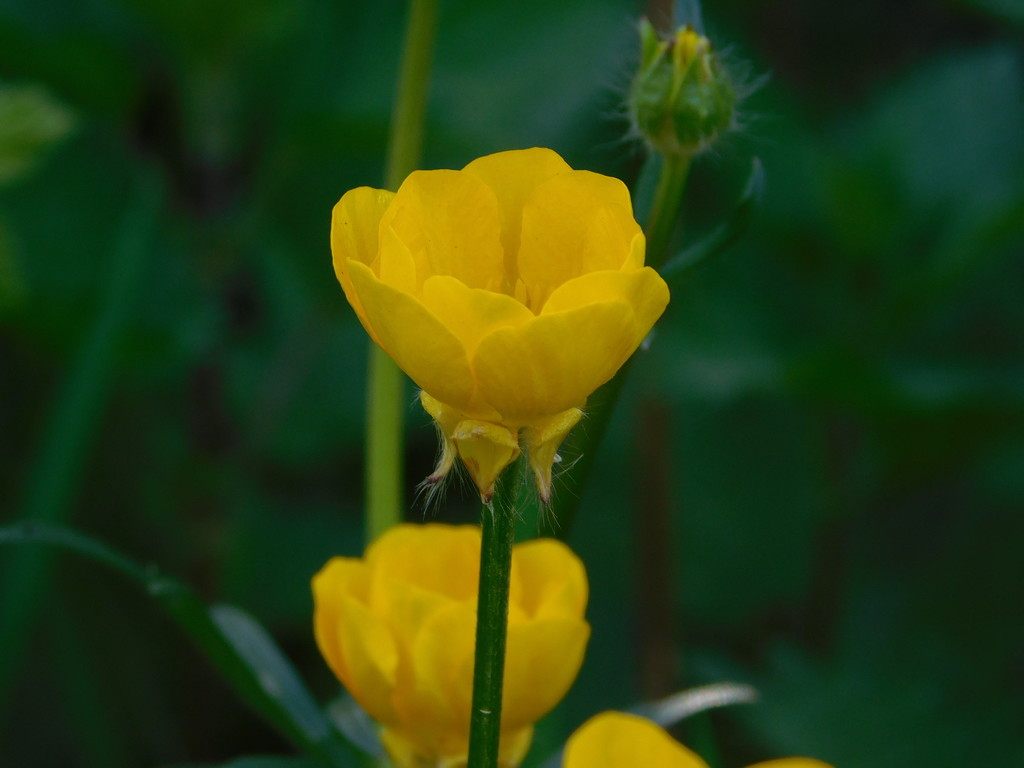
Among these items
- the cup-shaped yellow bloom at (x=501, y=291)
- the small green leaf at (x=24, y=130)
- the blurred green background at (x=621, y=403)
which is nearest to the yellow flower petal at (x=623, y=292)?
the cup-shaped yellow bloom at (x=501, y=291)

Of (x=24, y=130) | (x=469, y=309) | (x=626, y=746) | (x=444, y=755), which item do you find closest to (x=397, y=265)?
(x=469, y=309)

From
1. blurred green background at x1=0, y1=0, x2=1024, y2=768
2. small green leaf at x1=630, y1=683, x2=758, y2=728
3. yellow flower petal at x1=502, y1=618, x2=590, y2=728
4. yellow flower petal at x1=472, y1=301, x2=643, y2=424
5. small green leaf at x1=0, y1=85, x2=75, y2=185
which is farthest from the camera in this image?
blurred green background at x1=0, y1=0, x2=1024, y2=768

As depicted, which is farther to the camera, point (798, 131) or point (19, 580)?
point (798, 131)

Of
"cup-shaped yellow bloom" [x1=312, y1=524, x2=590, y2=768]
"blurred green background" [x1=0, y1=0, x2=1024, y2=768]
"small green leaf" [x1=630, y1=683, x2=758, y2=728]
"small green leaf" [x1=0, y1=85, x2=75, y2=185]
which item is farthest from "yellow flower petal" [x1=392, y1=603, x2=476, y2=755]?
"blurred green background" [x1=0, y1=0, x2=1024, y2=768]

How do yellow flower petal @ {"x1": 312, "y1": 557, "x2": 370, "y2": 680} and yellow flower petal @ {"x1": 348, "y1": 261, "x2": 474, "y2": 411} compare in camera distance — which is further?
yellow flower petal @ {"x1": 312, "y1": 557, "x2": 370, "y2": 680}

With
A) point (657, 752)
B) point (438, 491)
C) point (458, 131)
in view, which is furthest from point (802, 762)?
point (458, 131)

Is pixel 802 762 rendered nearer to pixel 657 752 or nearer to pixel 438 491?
pixel 657 752

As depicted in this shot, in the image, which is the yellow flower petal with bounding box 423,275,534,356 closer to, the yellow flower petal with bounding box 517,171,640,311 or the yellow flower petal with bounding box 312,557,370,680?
the yellow flower petal with bounding box 517,171,640,311
